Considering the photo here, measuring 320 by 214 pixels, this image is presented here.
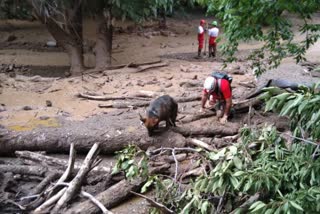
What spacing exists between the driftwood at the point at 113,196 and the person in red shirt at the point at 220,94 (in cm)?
230

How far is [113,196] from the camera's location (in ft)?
19.8

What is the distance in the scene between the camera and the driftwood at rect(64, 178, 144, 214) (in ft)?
19.1

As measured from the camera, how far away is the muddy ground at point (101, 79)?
28.7ft

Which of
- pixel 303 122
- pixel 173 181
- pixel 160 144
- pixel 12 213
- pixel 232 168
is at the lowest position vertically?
pixel 12 213

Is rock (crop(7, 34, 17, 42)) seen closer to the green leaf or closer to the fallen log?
the fallen log

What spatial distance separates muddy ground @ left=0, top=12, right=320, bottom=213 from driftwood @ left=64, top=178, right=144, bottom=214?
0.41 ft

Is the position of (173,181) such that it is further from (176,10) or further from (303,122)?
(176,10)

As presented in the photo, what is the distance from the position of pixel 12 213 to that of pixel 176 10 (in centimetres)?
1842

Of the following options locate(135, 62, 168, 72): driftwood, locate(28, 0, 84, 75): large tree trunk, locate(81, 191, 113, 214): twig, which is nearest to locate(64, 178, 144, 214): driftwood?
locate(81, 191, 113, 214): twig

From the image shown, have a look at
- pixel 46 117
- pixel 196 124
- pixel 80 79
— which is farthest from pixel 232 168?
pixel 80 79

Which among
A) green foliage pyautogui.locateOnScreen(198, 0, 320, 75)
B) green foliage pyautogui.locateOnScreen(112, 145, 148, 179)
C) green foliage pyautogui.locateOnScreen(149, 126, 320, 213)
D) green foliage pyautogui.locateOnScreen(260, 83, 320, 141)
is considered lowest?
green foliage pyautogui.locateOnScreen(112, 145, 148, 179)

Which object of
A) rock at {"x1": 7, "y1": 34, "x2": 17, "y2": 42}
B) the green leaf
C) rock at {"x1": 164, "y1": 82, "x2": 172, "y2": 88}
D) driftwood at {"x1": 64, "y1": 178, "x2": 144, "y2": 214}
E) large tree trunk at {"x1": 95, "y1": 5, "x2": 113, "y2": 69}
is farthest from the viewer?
rock at {"x1": 7, "y1": 34, "x2": 17, "y2": 42}

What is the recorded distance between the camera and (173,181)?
15.9ft

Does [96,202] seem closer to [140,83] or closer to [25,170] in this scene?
[25,170]
